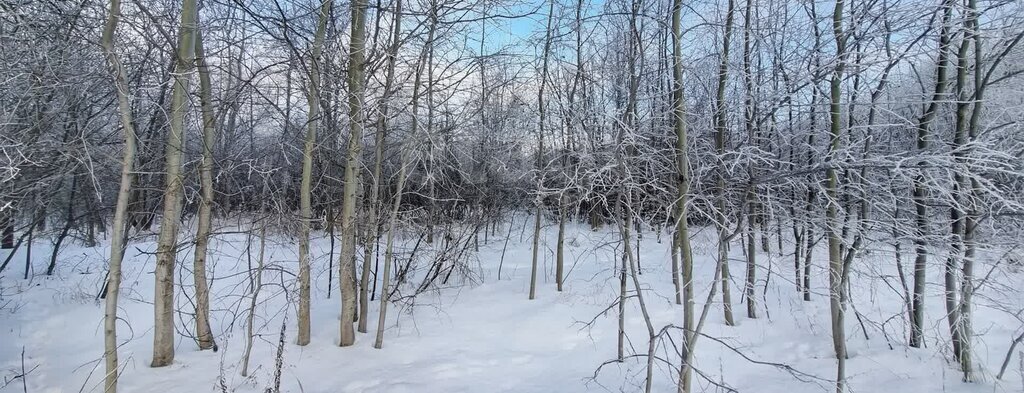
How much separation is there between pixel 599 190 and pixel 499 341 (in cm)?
271

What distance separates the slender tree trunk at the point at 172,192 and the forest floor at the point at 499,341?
27cm

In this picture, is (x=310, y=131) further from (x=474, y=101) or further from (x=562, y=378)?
(x=562, y=378)

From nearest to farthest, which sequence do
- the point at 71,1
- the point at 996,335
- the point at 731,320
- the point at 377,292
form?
the point at 71,1 → the point at 996,335 → the point at 731,320 → the point at 377,292

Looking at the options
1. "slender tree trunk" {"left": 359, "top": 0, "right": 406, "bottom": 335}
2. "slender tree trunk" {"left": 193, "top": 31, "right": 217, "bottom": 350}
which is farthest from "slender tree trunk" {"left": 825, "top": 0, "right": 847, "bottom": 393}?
"slender tree trunk" {"left": 193, "top": 31, "right": 217, "bottom": 350}

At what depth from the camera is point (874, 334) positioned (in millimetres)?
6996

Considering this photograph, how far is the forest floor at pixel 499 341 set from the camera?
5.44m

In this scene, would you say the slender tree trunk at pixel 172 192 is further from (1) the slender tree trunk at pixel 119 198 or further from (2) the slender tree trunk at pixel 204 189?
(1) the slender tree trunk at pixel 119 198

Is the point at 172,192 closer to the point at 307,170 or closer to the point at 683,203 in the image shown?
the point at 307,170

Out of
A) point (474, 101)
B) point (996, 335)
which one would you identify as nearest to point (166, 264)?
point (474, 101)

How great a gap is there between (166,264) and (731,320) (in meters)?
7.78

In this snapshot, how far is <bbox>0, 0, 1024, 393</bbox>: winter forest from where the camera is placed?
13.7 ft

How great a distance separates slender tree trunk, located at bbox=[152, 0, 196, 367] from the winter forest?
3 cm

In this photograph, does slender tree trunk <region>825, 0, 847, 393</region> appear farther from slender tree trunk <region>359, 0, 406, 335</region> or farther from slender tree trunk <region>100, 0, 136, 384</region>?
slender tree trunk <region>100, 0, 136, 384</region>

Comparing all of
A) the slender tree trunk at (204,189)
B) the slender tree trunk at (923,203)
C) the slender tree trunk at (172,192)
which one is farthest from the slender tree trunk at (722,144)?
the slender tree trunk at (204,189)
